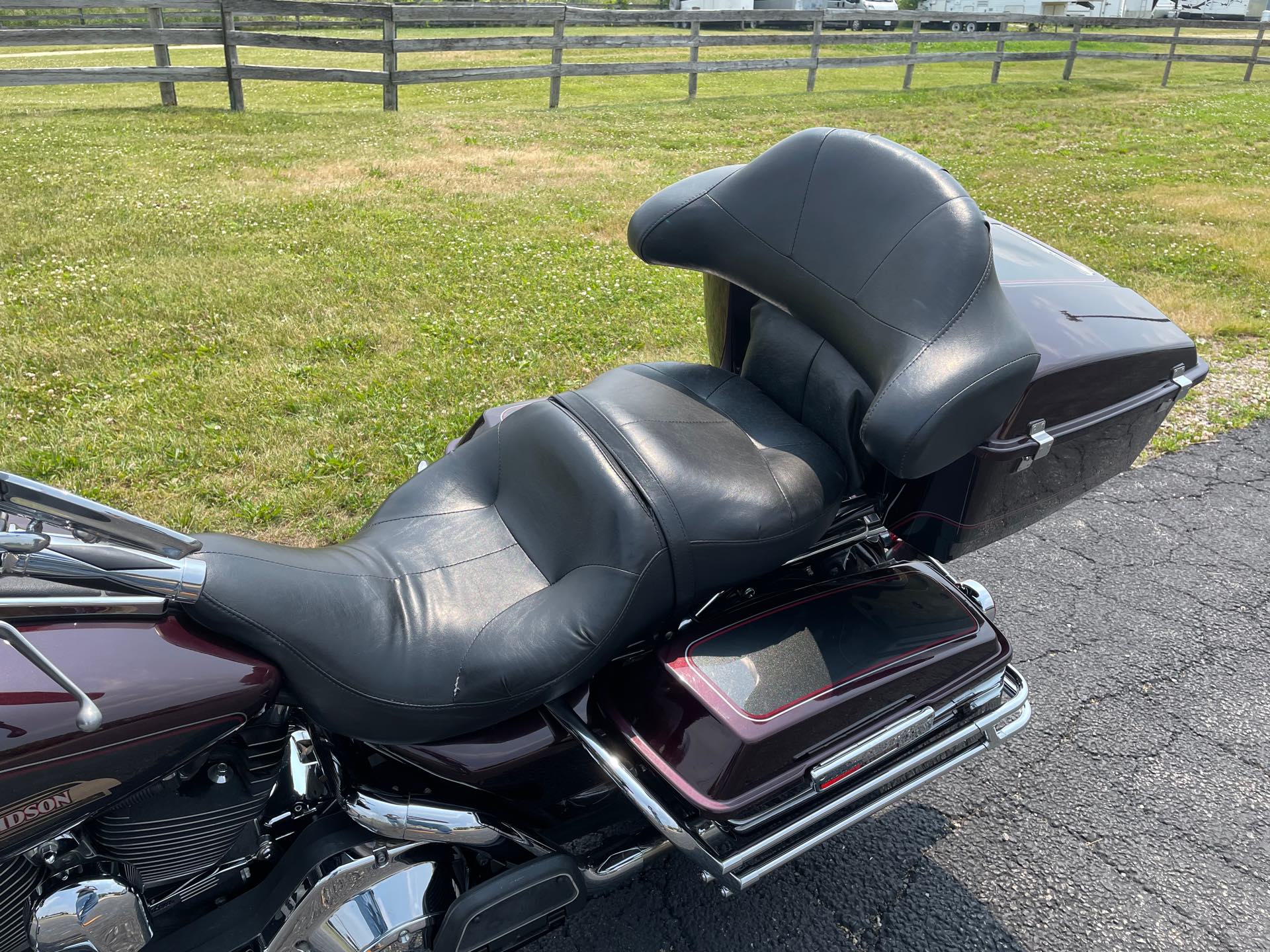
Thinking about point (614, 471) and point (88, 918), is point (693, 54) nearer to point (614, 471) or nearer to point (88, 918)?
point (614, 471)

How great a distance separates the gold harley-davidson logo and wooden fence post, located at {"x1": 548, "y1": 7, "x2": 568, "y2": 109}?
1235 cm

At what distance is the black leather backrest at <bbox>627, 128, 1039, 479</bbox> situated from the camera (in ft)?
5.98

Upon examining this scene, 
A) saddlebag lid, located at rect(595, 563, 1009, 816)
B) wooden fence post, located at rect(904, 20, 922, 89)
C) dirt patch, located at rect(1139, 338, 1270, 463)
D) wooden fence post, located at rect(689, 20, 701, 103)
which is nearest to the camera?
saddlebag lid, located at rect(595, 563, 1009, 816)

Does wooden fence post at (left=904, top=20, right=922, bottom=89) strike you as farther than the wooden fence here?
Yes

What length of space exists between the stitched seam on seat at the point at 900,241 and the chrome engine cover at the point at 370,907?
1456 mm

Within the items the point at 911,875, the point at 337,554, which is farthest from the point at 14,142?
the point at 911,875

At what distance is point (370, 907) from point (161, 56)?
12.0 metres

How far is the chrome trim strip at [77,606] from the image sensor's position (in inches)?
53.4

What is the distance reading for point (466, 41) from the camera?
38.7 ft

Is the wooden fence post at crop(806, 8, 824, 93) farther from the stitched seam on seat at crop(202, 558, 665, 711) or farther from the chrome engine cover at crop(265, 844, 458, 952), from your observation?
the chrome engine cover at crop(265, 844, 458, 952)

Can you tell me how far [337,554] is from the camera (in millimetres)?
1820

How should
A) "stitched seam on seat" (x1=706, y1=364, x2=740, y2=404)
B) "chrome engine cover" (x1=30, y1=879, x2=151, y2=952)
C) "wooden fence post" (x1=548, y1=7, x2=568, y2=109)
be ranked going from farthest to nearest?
"wooden fence post" (x1=548, y1=7, x2=568, y2=109) → "stitched seam on seat" (x1=706, y1=364, x2=740, y2=404) → "chrome engine cover" (x1=30, y1=879, x2=151, y2=952)

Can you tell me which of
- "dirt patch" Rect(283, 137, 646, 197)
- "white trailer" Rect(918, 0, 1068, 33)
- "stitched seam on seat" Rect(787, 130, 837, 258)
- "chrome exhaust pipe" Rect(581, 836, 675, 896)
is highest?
"white trailer" Rect(918, 0, 1068, 33)

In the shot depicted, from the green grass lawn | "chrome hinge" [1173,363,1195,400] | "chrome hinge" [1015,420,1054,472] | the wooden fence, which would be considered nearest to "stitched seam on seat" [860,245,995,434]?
"chrome hinge" [1015,420,1054,472]
